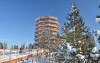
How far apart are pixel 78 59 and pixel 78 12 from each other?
42.7 ft

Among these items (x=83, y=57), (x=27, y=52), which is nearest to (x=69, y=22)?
(x=27, y=52)

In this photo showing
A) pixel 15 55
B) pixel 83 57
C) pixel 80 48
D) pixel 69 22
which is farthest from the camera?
pixel 69 22

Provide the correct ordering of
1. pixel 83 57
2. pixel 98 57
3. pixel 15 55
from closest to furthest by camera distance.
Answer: pixel 98 57, pixel 83 57, pixel 15 55

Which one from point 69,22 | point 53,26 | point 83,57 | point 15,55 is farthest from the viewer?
point 53,26

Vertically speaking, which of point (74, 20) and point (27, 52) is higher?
point (74, 20)

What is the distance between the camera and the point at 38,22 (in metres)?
148

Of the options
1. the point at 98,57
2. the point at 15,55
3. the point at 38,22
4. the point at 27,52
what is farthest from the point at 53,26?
the point at 98,57

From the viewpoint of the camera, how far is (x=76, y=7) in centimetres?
4044

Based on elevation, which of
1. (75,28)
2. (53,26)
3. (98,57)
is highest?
(53,26)

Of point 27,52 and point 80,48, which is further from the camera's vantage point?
point 27,52

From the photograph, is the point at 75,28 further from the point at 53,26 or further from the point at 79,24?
the point at 53,26

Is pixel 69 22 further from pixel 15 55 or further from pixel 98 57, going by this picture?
pixel 98 57

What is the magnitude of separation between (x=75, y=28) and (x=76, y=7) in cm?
397

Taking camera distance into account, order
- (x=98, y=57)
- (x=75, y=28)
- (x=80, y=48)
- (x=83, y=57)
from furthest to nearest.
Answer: (x=75, y=28) < (x=80, y=48) < (x=83, y=57) < (x=98, y=57)
